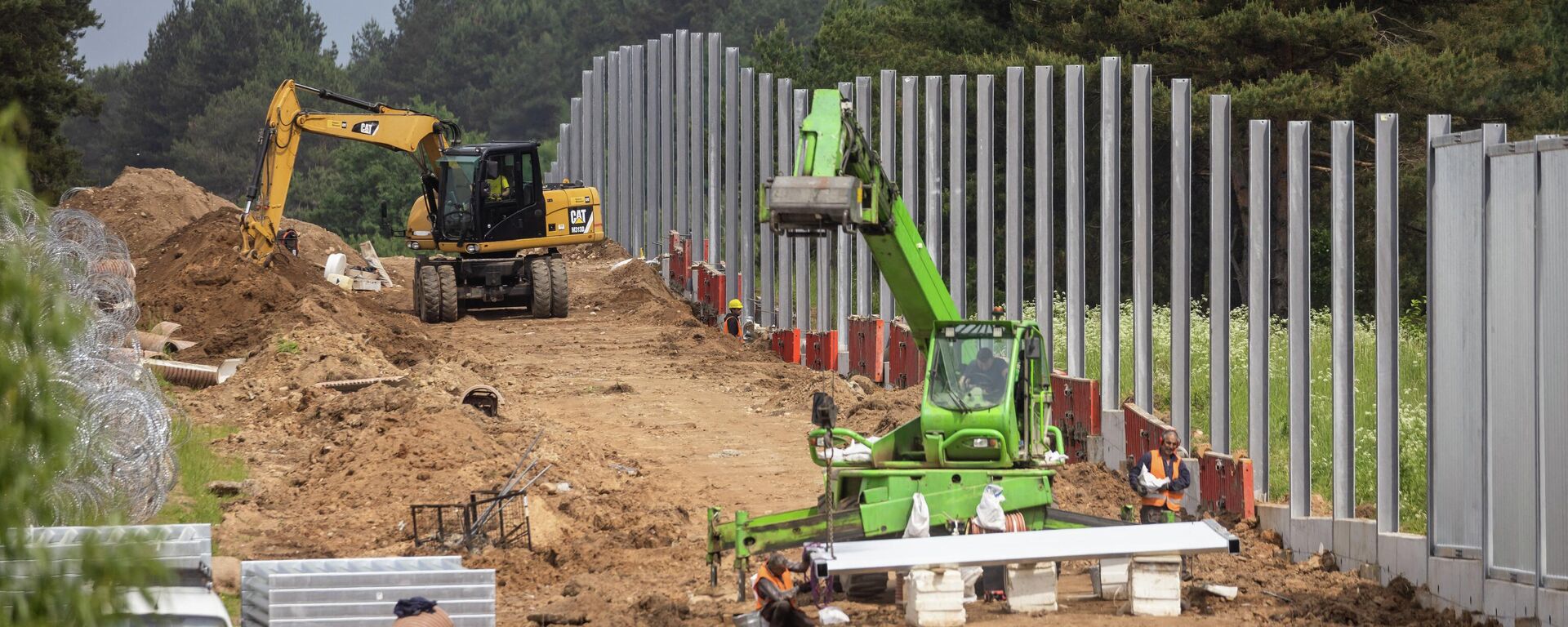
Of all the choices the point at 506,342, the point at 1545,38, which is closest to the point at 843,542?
the point at 506,342

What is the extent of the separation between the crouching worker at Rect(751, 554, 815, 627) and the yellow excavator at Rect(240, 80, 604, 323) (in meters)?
19.9

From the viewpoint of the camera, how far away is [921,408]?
14867 millimetres

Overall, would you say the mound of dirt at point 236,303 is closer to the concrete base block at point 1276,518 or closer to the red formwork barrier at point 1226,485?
the red formwork barrier at point 1226,485

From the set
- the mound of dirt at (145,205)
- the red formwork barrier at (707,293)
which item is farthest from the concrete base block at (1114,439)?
the mound of dirt at (145,205)

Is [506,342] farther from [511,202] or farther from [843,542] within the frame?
[843,542]

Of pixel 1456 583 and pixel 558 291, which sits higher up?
pixel 558 291

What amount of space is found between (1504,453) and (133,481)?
10.1m

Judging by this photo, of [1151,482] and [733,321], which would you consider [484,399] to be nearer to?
[733,321]

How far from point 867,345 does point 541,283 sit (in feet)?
26.6

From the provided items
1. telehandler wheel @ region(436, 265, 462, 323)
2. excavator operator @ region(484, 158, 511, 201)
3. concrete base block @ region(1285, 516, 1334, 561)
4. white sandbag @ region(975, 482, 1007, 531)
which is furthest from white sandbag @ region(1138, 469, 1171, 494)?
telehandler wheel @ region(436, 265, 462, 323)

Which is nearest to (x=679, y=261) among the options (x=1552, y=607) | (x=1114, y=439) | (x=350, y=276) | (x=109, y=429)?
(x=350, y=276)

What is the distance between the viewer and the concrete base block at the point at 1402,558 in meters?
14.0

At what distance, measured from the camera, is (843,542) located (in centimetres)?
1354

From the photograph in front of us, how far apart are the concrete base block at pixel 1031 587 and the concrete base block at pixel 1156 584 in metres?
0.56
